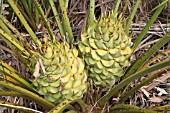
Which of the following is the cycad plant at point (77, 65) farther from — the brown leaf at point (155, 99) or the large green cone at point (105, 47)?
the brown leaf at point (155, 99)

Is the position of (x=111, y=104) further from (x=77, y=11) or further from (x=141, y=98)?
(x=77, y=11)

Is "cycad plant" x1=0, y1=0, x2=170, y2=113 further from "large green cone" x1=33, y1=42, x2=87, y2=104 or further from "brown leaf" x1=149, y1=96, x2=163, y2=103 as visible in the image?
"brown leaf" x1=149, y1=96, x2=163, y2=103

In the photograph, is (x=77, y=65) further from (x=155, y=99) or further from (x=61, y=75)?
(x=155, y=99)

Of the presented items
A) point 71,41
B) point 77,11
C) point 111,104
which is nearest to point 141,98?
point 111,104

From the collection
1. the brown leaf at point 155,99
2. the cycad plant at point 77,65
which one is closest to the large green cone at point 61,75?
the cycad plant at point 77,65

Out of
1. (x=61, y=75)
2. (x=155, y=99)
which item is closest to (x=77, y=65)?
(x=61, y=75)
